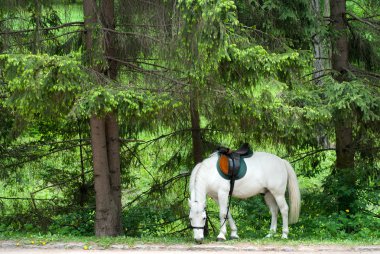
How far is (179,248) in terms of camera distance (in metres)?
10.5

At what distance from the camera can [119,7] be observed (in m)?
13.2

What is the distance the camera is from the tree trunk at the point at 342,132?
46.3ft

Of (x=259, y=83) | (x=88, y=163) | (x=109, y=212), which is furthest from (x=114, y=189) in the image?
(x=259, y=83)

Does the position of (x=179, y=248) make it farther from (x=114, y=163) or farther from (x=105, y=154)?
(x=114, y=163)

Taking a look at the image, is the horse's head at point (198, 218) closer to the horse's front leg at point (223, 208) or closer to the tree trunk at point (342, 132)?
the horse's front leg at point (223, 208)

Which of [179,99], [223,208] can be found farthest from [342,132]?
[179,99]

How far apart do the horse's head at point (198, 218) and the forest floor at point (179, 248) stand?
0.66 feet

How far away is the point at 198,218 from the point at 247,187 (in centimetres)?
123

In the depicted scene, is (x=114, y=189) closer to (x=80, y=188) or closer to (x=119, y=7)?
(x=80, y=188)

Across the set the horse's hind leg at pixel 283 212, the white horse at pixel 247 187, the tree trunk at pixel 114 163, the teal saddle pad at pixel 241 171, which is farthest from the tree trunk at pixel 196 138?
the horse's hind leg at pixel 283 212

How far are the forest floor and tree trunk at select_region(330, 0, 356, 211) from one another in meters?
3.79

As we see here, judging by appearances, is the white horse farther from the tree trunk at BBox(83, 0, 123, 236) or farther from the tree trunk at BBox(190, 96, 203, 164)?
the tree trunk at BBox(190, 96, 203, 164)

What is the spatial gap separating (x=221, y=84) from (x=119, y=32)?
219 centimetres

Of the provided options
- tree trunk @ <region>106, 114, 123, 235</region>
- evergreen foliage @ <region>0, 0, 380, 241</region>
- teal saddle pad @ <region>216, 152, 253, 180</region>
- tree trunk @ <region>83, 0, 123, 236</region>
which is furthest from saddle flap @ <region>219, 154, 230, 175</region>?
tree trunk @ <region>106, 114, 123, 235</region>
